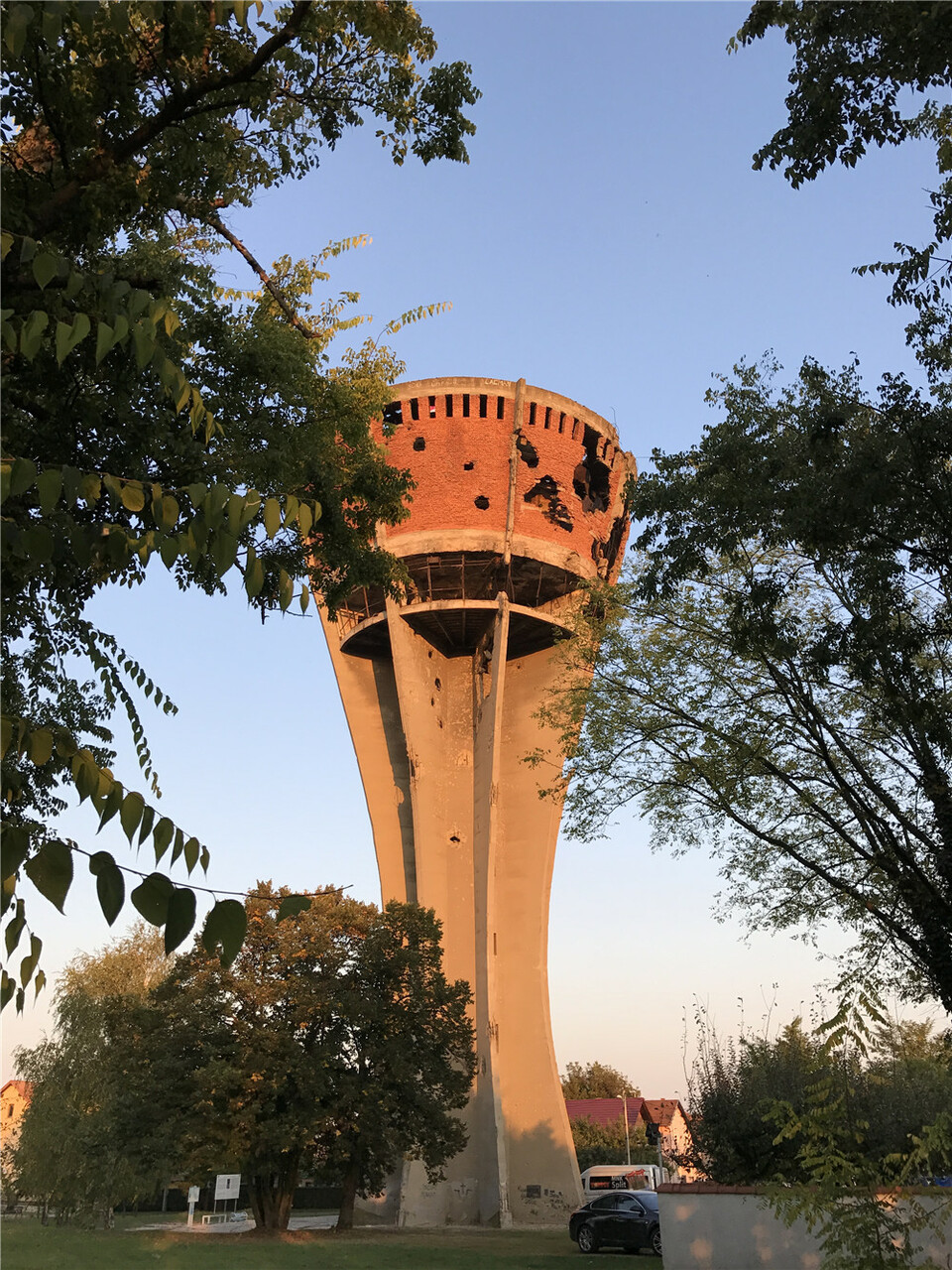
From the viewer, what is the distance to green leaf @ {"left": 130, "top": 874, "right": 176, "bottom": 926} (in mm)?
1930

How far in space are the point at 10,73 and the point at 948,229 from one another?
249 inches

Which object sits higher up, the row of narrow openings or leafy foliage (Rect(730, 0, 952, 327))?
the row of narrow openings

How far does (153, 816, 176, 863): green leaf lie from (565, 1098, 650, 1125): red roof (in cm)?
5880

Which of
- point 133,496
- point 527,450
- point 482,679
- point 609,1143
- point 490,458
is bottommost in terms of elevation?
point 133,496

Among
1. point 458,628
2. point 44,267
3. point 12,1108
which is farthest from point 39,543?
point 12,1108

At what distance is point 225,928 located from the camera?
201cm

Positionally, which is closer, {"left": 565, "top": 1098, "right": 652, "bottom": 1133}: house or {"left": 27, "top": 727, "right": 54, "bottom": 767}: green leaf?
{"left": 27, "top": 727, "right": 54, "bottom": 767}: green leaf

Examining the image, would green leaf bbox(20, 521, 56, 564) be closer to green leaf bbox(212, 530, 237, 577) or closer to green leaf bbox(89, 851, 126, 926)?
green leaf bbox(212, 530, 237, 577)

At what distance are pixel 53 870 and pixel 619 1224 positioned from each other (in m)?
19.3

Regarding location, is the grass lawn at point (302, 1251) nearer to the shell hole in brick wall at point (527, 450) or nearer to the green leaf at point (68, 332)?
the green leaf at point (68, 332)

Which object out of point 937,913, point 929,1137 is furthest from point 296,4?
point 937,913

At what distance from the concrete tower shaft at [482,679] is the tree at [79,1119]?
20.2 feet

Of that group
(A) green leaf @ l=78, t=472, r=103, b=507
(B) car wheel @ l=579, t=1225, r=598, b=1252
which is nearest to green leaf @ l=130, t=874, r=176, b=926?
(A) green leaf @ l=78, t=472, r=103, b=507

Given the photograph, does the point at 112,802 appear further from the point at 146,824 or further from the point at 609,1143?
the point at 609,1143
